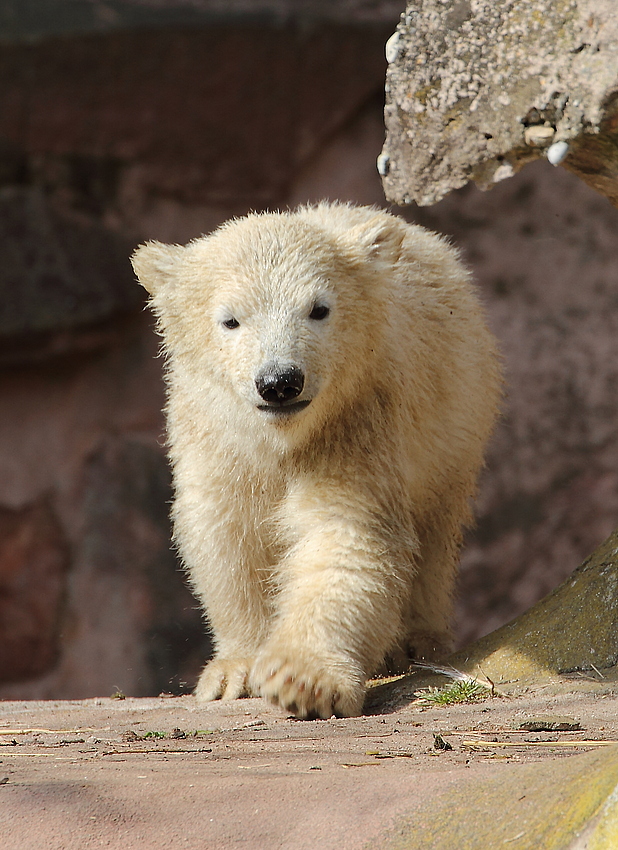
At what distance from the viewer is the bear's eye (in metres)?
3.60

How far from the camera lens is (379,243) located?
12.6 ft

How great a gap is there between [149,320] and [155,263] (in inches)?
137

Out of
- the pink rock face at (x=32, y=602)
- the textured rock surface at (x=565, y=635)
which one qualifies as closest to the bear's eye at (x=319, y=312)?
the textured rock surface at (x=565, y=635)

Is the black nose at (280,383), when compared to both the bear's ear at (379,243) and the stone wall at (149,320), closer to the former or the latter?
the bear's ear at (379,243)

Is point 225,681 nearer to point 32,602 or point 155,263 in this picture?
point 155,263

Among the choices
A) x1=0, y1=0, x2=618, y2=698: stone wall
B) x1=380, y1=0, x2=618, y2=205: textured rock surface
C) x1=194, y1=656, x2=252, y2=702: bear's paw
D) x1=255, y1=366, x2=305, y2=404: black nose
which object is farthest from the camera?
x1=0, y1=0, x2=618, y2=698: stone wall

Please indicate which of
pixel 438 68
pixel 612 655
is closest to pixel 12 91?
pixel 438 68

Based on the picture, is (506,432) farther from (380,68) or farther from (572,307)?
(380,68)

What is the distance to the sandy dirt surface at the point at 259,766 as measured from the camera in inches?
70.3

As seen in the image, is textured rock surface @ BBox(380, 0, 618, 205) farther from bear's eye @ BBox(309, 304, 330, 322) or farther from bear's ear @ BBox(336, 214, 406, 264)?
bear's ear @ BBox(336, 214, 406, 264)

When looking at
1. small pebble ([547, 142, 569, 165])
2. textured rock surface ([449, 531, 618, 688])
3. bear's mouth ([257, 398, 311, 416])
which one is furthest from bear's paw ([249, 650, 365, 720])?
small pebble ([547, 142, 569, 165])

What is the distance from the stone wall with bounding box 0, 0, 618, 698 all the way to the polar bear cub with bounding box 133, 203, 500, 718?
3.08m

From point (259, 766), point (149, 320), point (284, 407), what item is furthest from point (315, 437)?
point (149, 320)

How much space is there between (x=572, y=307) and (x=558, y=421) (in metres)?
0.86
